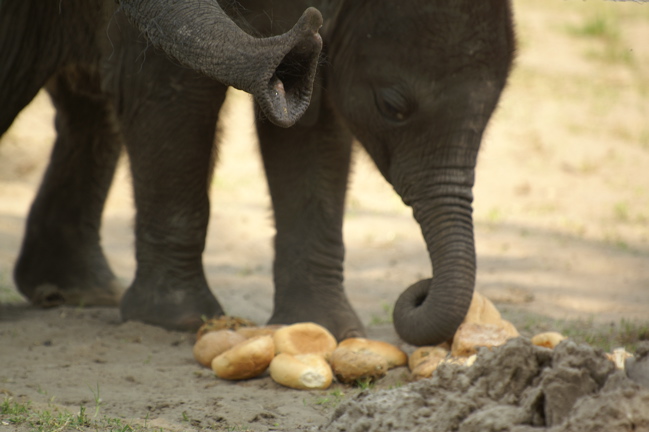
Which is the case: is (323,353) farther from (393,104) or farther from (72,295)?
(72,295)

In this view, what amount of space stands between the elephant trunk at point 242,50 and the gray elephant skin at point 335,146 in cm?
13

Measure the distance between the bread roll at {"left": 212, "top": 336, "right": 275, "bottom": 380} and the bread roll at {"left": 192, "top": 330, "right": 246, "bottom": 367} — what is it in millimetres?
124

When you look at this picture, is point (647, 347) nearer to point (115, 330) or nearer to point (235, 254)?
point (115, 330)

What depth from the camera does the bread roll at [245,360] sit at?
3744 millimetres

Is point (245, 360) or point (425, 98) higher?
point (425, 98)

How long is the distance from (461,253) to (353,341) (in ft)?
1.86

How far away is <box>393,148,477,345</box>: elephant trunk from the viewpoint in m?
3.83

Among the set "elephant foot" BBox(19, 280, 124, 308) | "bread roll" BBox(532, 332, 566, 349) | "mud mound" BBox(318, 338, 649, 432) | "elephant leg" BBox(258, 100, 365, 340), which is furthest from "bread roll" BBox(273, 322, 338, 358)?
"elephant foot" BBox(19, 280, 124, 308)

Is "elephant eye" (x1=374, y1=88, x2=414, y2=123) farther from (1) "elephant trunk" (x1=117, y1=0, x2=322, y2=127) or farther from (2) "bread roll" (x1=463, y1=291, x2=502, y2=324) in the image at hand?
(1) "elephant trunk" (x1=117, y1=0, x2=322, y2=127)

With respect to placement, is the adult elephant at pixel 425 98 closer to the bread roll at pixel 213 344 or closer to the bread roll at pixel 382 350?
the bread roll at pixel 382 350

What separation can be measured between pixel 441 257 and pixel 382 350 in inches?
17.8

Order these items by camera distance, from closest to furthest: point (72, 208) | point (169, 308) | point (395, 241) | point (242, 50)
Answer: point (242, 50) < point (169, 308) < point (72, 208) < point (395, 241)

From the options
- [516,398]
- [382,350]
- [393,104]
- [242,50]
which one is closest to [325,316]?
[382,350]

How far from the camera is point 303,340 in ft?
13.0
